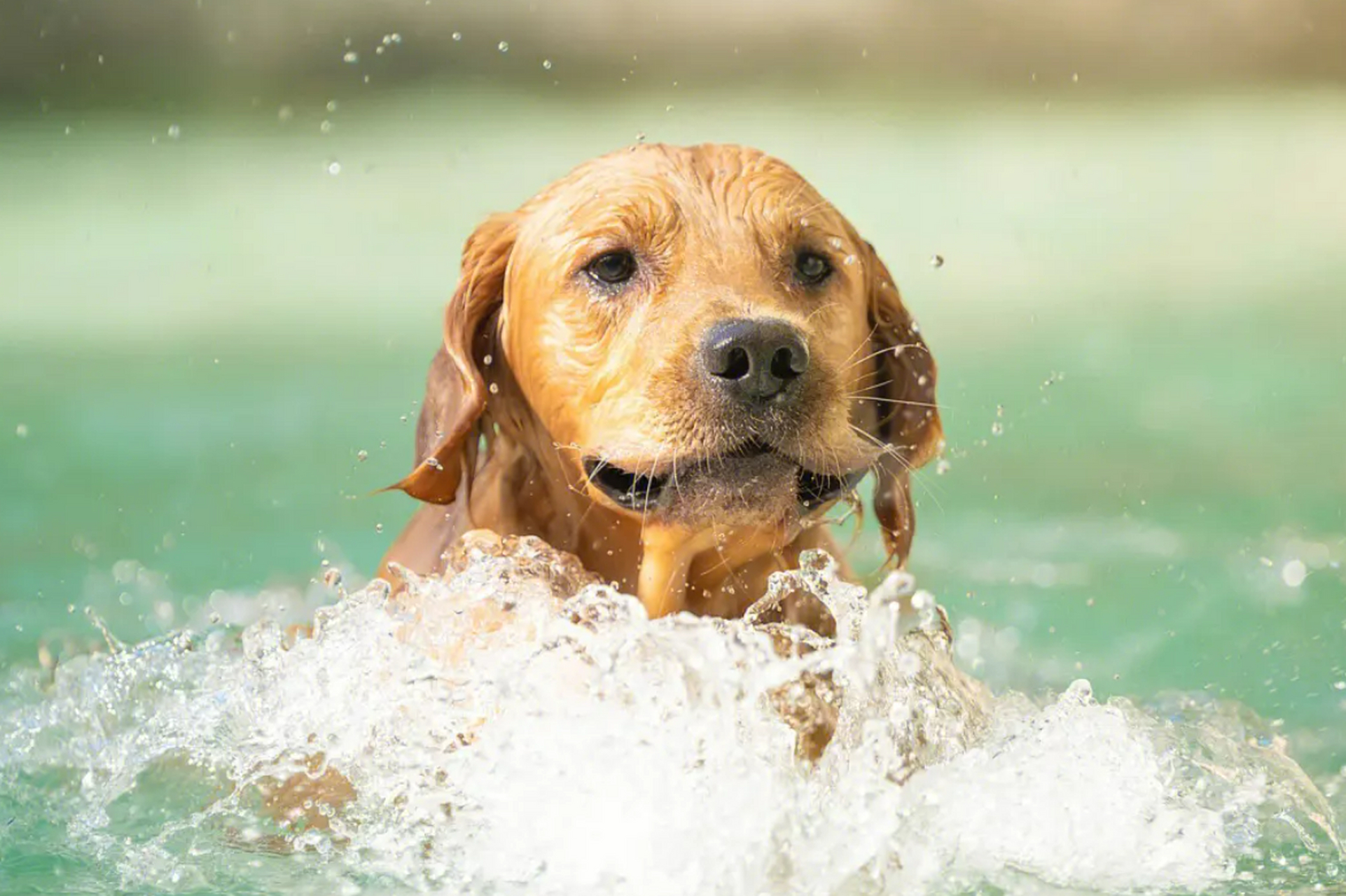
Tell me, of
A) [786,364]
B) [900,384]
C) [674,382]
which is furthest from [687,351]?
[900,384]

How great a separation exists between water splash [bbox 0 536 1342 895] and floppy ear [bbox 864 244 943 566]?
1.02 feet

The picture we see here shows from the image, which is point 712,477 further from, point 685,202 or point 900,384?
point 900,384

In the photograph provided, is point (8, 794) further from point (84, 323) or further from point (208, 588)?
point (84, 323)

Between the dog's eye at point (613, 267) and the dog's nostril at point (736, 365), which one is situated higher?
the dog's eye at point (613, 267)

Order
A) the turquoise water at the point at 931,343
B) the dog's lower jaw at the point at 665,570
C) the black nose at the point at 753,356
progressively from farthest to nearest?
1. the turquoise water at the point at 931,343
2. the dog's lower jaw at the point at 665,570
3. the black nose at the point at 753,356

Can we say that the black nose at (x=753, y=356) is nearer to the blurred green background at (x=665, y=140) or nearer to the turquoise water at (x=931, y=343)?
the turquoise water at (x=931, y=343)

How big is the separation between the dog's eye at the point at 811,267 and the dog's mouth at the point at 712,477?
340 mm

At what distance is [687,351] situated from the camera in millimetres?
2840

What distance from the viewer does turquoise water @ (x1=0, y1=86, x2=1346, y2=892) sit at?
5449 mm

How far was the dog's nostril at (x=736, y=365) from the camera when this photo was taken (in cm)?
279

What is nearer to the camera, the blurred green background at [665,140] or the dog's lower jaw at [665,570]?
the dog's lower jaw at [665,570]

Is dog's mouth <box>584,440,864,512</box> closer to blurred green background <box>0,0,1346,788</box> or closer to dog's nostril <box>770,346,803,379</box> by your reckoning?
dog's nostril <box>770,346,803,379</box>

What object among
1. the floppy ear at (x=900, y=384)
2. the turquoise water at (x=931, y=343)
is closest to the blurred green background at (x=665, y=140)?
the turquoise water at (x=931, y=343)

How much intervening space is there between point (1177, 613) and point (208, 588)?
9.46ft
